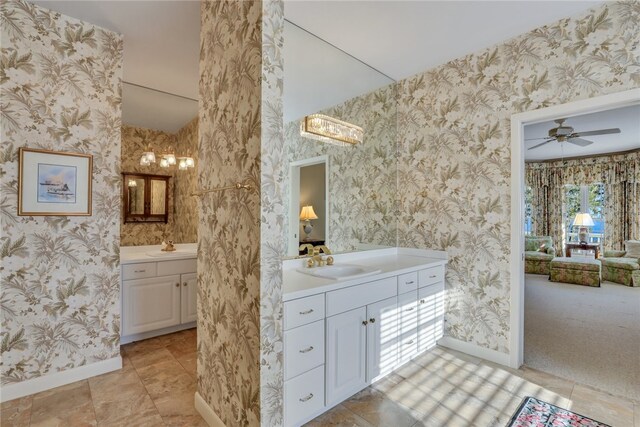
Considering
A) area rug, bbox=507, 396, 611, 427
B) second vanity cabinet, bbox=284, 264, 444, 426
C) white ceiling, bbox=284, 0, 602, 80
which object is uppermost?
white ceiling, bbox=284, 0, 602, 80

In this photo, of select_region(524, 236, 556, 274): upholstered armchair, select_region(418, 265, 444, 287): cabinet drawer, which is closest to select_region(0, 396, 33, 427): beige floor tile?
select_region(418, 265, 444, 287): cabinet drawer

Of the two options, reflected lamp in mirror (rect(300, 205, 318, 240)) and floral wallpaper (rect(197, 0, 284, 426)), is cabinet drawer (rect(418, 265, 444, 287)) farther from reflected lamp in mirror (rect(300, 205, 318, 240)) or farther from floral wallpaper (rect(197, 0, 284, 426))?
floral wallpaper (rect(197, 0, 284, 426))

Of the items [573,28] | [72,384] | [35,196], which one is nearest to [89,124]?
[35,196]

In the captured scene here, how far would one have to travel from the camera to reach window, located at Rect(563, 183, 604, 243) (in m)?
7.45

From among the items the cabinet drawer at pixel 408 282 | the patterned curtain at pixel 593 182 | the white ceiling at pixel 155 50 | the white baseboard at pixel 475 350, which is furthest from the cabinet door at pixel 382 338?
the patterned curtain at pixel 593 182

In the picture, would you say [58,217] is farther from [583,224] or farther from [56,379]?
[583,224]

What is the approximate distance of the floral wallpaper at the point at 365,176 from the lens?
286cm

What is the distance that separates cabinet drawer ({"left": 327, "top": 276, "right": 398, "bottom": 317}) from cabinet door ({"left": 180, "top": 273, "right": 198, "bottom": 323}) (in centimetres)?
192

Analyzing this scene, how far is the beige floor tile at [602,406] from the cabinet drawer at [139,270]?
11.6 ft

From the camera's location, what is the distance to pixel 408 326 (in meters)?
2.44

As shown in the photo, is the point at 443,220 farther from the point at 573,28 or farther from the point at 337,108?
the point at 573,28

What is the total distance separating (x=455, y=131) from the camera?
286 centimetres

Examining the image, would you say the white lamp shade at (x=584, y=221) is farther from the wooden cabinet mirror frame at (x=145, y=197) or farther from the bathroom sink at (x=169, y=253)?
the wooden cabinet mirror frame at (x=145, y=197)

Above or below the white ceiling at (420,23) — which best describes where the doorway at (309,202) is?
below
